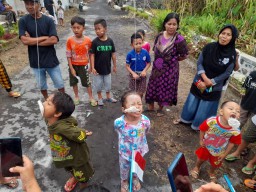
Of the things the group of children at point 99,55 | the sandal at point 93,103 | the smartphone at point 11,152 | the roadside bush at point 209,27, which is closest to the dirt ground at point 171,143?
the sandal at point 93,103

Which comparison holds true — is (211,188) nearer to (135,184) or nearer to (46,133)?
(135,184)

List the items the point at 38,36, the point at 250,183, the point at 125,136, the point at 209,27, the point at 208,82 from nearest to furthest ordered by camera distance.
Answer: the point at 125,136, the point at 250,183, the point at 208,82, the point at 38,36, the point at 209,27

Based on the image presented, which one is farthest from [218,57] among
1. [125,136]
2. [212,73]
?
[125,136]

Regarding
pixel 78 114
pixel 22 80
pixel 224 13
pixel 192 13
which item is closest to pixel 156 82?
pixel 78 114

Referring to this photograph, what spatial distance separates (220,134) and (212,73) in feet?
3.43

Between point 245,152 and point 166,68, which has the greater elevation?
point 166,68

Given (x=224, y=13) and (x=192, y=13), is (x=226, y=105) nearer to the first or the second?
(x=224, y=13)

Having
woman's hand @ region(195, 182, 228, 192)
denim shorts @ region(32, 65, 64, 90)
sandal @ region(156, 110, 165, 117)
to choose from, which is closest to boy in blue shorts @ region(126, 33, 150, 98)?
sandal @ region(156, 110, 165, 117)

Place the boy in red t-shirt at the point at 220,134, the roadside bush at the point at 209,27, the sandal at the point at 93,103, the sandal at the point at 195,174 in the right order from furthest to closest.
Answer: the roadside bush at the point at 209,27
the sandal at the point at 93,103
the sandal at the point at 195,174
the boy in red t-shirt at the point at 220,134

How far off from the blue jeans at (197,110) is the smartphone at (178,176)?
99.0 inches

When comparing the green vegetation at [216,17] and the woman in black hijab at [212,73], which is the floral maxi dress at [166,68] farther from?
the green vegetation at [216,17]

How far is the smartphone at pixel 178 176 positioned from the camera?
880mm

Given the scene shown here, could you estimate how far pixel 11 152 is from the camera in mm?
1385

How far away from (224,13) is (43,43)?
21.9ft
